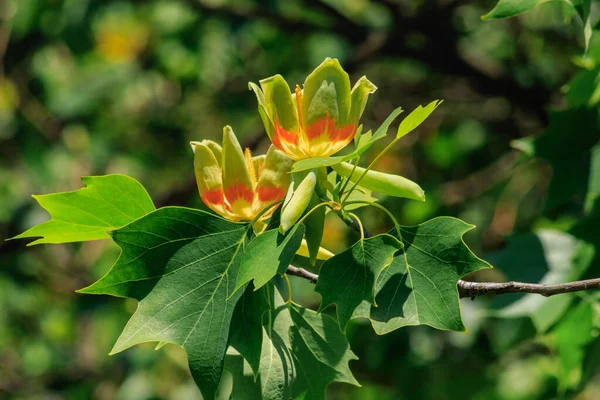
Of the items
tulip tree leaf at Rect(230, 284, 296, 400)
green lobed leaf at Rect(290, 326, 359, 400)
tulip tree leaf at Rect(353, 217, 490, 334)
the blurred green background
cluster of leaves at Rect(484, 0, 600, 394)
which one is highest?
tulip tree leaf at Rect(353, 217, 490, 334)

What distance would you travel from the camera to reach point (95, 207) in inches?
40.5

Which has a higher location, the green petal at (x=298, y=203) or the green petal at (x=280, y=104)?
the green petal at (x=280, y=104)

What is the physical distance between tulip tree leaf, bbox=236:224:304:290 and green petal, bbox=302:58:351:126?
0.16m

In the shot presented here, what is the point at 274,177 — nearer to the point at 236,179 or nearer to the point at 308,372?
the point at 236,179

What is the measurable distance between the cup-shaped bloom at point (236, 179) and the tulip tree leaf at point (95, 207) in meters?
0.09

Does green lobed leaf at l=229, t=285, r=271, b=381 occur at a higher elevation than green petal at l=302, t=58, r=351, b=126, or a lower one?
lower

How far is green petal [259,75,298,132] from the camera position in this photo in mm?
990

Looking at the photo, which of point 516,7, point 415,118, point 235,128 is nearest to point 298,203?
point 415,118

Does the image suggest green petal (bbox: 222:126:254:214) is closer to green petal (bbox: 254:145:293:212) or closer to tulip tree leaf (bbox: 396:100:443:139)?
green petal (bbox: 254:145:293:212)

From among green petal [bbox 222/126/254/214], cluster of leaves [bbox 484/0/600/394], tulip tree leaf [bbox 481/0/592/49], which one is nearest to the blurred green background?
cluster of leaves [bbox 484/0/600/394]

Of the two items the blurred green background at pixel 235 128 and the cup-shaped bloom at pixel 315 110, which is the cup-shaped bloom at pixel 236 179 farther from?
the blurred green background at pixel 235 128

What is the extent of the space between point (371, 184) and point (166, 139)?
3.17 meters

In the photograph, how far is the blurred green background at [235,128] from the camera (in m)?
2.92

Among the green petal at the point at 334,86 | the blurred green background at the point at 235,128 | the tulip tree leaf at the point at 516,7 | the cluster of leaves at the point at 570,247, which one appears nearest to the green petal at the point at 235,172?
the green petal at the point at 334,86
